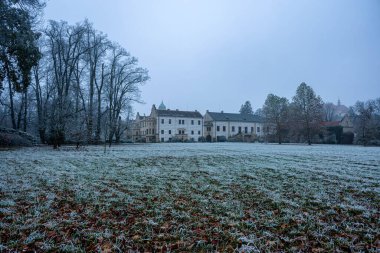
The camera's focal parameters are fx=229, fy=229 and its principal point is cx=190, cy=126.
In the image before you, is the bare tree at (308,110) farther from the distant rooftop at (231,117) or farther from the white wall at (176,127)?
the white wall at (176,127)

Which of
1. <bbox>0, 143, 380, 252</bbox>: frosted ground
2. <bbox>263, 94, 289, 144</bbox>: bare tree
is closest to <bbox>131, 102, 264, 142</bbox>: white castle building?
<bbox>263, 94, 289, 144</bbox>: bare tree

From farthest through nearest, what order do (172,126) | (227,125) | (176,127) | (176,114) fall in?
(227,125) < (176,114) < (176,127) < (172,126)

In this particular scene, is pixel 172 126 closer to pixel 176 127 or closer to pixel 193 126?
pixel 176 127

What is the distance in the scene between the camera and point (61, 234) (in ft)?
9.16

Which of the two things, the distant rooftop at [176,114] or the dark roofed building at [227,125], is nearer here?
the distant rooftop at [176,114]

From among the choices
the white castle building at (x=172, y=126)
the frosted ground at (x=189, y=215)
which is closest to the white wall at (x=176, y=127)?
the white castle building at (x=172, y=126)

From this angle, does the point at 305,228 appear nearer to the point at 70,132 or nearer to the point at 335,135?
the point at 70,132

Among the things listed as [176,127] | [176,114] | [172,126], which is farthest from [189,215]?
[176,114]

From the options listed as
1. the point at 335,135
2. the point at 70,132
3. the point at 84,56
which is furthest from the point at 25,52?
the point at 335,135

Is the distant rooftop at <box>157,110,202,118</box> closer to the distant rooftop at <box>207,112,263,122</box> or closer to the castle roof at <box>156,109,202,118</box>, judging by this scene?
the castle roof at <box>156,109,202,118</box>

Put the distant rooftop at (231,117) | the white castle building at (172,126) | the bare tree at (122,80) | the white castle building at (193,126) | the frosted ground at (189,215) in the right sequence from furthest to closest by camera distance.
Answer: the distant rooftop at (231,117) < the white castle building at (193,126) < the white castle building at (172,126) < the bare tree at (122,80) < the frosted ground at (189,215)

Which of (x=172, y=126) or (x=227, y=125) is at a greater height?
(x=227, y=125)

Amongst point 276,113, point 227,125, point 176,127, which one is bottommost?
point 176,127

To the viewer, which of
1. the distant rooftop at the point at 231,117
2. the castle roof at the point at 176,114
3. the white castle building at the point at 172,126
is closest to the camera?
the white castle building at the point at 172,126
